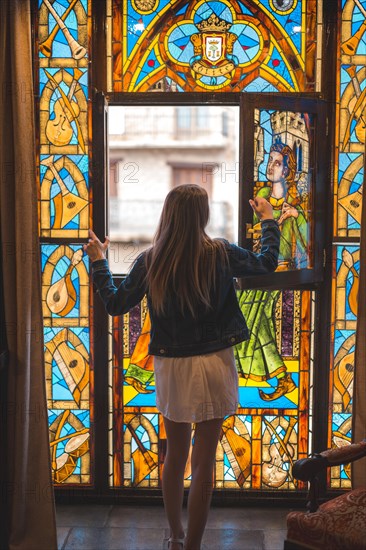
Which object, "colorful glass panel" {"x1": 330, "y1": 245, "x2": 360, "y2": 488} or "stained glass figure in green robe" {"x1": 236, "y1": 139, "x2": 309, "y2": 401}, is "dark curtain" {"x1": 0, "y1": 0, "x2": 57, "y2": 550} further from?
"colorful glass panel" {"x1": 330, "y1": 245, "x2": 360, "y2": 488}

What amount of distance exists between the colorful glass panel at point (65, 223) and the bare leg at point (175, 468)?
2.45 ft

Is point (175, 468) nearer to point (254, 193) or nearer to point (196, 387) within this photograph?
point (196, 387)

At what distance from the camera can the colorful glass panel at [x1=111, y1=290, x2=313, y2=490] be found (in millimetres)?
3053

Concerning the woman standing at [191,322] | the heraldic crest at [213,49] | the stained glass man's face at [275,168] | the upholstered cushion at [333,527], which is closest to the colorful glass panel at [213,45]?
the heraldic crest at [213,49]

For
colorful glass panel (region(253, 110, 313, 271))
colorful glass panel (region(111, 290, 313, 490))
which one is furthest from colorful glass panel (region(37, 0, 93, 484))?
colorful glass panel (region(253, 110, 313, 271))

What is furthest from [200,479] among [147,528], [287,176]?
[287,176]

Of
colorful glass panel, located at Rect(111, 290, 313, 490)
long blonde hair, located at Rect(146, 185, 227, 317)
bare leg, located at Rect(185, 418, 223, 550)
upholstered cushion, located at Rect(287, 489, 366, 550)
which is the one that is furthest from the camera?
colorful glass panel, located at Rect(111, 290, 313, 490)

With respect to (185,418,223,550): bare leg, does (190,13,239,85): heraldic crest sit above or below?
above

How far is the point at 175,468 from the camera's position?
7.95ft

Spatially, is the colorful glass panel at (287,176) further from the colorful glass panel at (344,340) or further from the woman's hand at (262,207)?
the colorful glass panel at (344,340)

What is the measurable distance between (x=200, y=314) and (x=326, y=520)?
2.43ft

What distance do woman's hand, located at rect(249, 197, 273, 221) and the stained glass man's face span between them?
13cm

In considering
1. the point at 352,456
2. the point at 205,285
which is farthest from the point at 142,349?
the point at 352,456

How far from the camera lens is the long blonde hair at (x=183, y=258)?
2.25m
